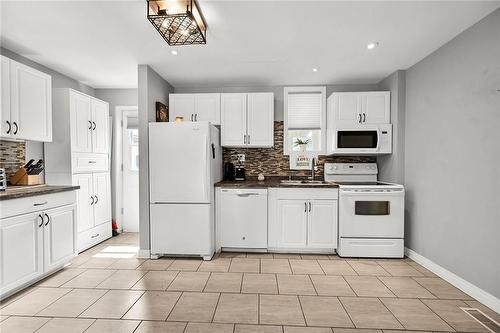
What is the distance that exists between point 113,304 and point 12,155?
2.19 m

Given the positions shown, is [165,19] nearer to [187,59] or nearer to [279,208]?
[187,59]

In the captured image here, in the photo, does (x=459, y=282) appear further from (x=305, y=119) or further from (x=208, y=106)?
(x=208, y=106)

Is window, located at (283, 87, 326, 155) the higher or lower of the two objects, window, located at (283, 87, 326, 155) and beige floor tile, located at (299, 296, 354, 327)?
the higher

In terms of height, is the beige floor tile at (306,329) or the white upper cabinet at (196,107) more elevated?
the white upper cabinet at (196,107)

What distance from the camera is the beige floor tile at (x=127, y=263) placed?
3.12 m

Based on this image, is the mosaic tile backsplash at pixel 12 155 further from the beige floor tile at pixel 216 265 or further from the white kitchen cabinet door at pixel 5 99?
the beige floor tile at pixel 216 265

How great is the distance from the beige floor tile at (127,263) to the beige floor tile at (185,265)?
420 millimetres

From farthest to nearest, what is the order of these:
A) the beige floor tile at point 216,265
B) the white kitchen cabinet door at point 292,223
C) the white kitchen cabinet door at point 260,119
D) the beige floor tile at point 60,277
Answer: the white kitchen cabinet door at point 260,119, the white kitchen cabinet door at point 292,223, the beige floor tile at point 216,265, the beige floor tile at point 60,277

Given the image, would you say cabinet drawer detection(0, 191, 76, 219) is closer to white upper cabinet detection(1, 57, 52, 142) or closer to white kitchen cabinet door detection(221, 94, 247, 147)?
white upper cabinet detection(1, 57, 52, 142)

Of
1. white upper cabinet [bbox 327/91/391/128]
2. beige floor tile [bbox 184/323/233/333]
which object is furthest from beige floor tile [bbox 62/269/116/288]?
white upper cabinet [bbox 327/91/391/128]

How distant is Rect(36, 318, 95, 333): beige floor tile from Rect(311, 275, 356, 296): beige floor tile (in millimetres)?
1930

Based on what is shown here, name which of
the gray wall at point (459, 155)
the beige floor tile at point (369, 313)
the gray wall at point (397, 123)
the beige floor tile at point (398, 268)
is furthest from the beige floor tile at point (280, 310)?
the gray wall at point (397, 123)

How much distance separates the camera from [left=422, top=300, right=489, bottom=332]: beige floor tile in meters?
1.98

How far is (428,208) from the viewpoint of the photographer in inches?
121
